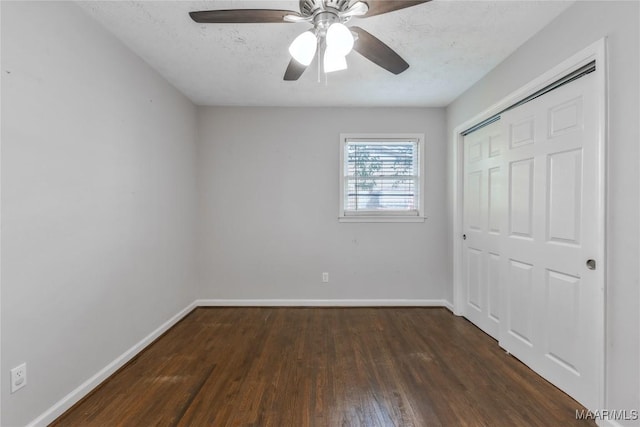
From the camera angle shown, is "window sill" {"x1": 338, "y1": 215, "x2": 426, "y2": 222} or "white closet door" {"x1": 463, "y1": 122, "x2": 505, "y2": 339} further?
"window sill" {"x1": 338, "y1": 215, "x2": 426, "y2": 222}

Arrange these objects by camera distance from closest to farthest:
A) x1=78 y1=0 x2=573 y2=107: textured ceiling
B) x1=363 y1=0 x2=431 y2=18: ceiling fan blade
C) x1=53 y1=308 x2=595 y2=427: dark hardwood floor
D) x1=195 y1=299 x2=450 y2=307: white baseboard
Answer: x1=363 y1=0 x2=431 y2=18: ceiling fan blade → x1=53 y1=308 x2=595 y2=427: dark hardwood floor → x1=78 y1=0 x2=573 y2=107: textured ceiling → x1=195 y1=299 x2=450 y2=307: white baseboard

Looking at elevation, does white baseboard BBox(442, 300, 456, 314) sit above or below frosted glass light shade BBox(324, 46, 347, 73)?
below

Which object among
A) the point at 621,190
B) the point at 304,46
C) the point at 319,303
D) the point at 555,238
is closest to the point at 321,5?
the point at 304,46

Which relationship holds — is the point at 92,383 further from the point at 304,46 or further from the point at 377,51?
the point at 377,51

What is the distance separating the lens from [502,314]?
8.21 ft

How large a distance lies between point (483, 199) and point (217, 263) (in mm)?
3205

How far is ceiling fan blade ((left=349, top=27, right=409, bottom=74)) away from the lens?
1.59 meters

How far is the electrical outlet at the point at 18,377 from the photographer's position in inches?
55.6

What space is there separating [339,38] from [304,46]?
21 cm

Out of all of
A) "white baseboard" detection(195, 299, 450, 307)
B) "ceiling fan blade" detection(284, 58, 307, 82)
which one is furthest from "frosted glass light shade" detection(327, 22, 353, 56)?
"white baseboard" detection(195, 299, 450, 307)

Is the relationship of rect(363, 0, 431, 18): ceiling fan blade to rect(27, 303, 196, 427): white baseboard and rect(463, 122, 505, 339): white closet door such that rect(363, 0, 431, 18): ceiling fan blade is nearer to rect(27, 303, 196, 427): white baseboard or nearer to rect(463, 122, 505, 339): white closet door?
rect(463, 122, 505, 339): white closet door

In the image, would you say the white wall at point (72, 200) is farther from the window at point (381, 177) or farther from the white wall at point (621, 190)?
the white wall at point (621, 190)

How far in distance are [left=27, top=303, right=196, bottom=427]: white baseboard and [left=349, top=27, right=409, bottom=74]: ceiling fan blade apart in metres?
2.82

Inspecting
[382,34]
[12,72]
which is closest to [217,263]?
[12,72]
